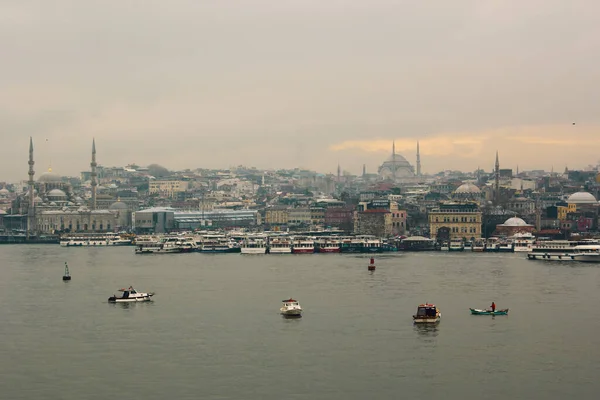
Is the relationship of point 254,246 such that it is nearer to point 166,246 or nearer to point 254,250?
point 254,250

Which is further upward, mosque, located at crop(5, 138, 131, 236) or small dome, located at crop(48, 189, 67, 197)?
small dome, located at crop(48, 189, 67, 197)

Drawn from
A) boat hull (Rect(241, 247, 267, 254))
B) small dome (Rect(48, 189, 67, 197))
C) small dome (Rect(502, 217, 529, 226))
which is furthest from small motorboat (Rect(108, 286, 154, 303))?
small dome (Rect(48, 189, 67, 197))

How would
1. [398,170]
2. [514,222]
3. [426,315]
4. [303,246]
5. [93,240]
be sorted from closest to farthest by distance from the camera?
[426,315]
[303,246]
[514,222]
[93,240]
[398,170]

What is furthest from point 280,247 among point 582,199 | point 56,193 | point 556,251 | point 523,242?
point 56,193

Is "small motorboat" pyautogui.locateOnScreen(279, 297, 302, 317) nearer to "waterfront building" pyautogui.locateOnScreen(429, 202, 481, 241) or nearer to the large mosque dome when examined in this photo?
"waterfront building" pyautogui.locateOnScreen(429, 202, 481, 241)

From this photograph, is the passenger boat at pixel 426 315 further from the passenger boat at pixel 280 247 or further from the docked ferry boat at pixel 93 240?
the docked ferry boat at pixel 93 240

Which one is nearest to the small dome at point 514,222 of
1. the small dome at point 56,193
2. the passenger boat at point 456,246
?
the passenger boat at point 456,246

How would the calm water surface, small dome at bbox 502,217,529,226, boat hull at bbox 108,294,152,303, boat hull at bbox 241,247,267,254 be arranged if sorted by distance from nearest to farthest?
1. the calm water surface
2. boat hull at bbox 108,294,152,303
3. boat hull at bbox 241,247,267,254
4. small dome at bbox 502,217,529,226
